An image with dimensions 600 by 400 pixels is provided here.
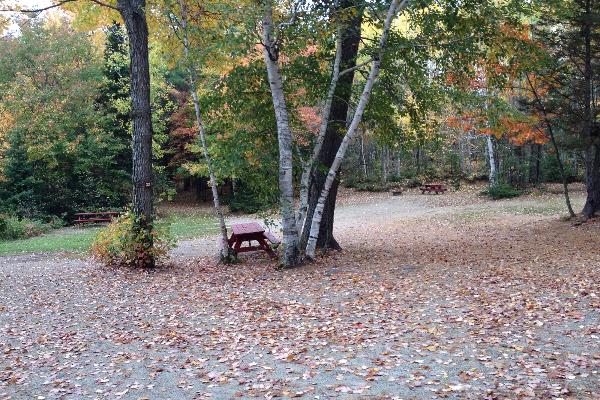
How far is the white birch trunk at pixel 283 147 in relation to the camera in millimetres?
9312

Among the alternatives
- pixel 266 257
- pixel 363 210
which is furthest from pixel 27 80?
pixel 266 257

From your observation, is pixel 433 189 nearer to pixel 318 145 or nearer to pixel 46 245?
pixel 46 245

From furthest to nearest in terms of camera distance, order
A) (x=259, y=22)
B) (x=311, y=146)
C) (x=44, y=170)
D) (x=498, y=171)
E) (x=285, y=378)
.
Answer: (x=498, y=171)
(x=44, y=170)
(x=311, y=146)
(x=259, y=22)
(x=285, y=378)

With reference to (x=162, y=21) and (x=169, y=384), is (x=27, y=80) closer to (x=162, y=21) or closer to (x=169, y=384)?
(x=162, y=21)

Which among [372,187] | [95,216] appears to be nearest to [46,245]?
[95,216]

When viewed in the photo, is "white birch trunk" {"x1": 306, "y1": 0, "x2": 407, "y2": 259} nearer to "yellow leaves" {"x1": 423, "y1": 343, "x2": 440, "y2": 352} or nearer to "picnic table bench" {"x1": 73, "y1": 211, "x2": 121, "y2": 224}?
"yellow leaves" {"x1": 423, "y1": 343, "x2": 440, "y2": 352}

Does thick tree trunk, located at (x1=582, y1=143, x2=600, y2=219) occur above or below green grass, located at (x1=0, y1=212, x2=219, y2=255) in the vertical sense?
above

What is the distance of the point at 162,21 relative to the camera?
11.5m

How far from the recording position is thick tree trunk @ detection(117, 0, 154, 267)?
10.4 meters

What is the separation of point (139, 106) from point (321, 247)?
497 centimetres

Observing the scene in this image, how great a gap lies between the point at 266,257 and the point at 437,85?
17.1 feet

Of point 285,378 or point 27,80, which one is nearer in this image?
point 285,378

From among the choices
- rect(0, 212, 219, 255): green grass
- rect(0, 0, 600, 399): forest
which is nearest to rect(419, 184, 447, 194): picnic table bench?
rect(0, 0, 600, 399): forest

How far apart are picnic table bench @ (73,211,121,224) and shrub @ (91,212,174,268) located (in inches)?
562
